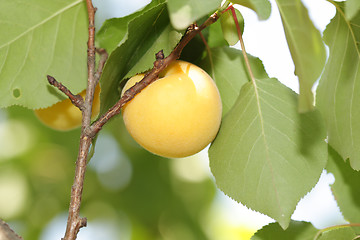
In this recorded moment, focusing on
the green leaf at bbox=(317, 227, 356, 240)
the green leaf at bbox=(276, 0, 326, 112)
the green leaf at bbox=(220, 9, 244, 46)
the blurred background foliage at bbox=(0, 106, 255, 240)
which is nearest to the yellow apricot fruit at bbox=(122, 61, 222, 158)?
the green leaf at bbox=(220, 9, 244, 46)

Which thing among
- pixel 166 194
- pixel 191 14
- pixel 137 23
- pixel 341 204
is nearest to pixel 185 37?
pixel 137 23

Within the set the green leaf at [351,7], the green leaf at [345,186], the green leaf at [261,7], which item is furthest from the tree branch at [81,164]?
the green leaf at [345,186]

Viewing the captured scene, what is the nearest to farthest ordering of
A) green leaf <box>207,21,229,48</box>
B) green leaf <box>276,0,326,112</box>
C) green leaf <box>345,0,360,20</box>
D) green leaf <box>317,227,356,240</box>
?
1. green leaf <box>276,0,326,112</box>
2. green leaf <box>345,0,360,20</box>
3. green leaf <box>317,227,356,240</box>
4. green leaf <box>207,21,229,48</box>

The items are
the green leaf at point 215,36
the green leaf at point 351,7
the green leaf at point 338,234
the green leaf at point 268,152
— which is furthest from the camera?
the green leaf at point 215,36

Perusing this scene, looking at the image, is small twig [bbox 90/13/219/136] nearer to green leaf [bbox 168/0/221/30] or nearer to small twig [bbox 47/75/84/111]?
small twig [bbox 47/75/84/111]

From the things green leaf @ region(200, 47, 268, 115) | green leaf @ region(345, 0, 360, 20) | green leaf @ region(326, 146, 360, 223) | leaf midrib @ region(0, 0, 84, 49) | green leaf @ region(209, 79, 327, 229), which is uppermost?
leaf midrib @ region(0, 0, 84, 49)

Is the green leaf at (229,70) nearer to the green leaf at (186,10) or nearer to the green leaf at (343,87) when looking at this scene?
the green leaf at (343,87)

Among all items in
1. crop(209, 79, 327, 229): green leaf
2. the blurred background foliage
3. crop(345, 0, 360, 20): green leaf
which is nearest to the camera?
crop(345, 0, 360, 20): green leaf
